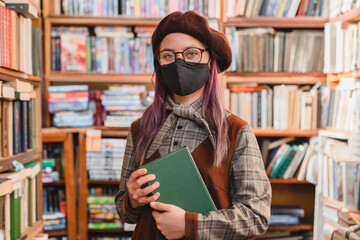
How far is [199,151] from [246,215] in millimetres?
227

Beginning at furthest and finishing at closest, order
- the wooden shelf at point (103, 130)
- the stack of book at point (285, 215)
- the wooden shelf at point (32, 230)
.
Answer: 1. the stack of book at point (285, 215)
2. the wooden shelf at point (103, 130)
3. the wooden shelf at point (32, 230)

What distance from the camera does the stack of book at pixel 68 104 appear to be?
252cm

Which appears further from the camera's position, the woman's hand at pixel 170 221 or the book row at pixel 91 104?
the book row at pixel 91 104

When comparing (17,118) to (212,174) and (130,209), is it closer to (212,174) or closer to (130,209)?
(130,209)

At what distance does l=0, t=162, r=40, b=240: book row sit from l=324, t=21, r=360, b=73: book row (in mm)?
1886

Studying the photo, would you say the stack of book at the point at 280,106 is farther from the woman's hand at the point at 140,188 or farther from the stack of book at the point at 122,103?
the woman's hand at the point at 140,188

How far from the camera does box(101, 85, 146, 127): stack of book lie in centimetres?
256

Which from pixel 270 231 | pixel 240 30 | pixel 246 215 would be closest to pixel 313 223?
pixel 270 231

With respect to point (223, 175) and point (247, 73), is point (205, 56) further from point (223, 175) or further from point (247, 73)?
point (247, 73)

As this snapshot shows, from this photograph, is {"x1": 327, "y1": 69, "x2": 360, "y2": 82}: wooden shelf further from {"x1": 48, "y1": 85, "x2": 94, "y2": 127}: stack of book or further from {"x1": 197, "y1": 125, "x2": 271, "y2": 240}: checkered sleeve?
{"x1": 48, "y1": 85, "x2": 94, "y2": 127}: stack of book

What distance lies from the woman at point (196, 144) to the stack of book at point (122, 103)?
1396 millimetres

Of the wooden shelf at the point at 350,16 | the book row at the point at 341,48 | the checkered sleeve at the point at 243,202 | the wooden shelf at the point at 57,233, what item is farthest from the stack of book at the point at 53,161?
the wooden shelf at the point at 350,16

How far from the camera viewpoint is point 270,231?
104 inches

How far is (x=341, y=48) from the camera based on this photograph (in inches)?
86.2
